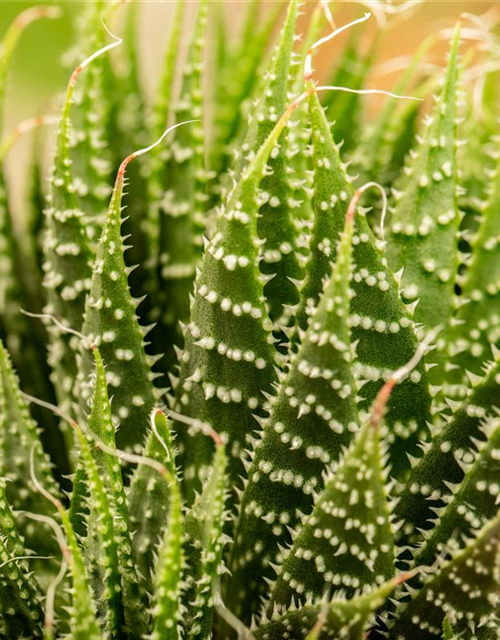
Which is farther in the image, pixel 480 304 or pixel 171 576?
pixel 480 304

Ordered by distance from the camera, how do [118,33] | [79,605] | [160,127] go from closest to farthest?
1. [79,605]
2. [160,127]
3. [118,33]

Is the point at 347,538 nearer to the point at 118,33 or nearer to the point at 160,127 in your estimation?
the point at 160,127

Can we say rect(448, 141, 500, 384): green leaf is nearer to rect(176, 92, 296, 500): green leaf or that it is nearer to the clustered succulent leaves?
the clustered succulent leaves

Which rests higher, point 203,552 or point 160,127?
point 160,127

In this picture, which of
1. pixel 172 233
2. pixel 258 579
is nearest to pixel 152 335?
pixel 172 233

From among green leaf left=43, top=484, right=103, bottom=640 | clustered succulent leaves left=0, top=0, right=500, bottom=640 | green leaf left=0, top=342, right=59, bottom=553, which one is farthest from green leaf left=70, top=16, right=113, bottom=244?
green leaf left=43, top=484, right=103, bottom=640

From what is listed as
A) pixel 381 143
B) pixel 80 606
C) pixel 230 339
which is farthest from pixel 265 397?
pixel 381 143

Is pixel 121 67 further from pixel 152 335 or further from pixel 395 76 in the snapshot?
pixel 395 76
